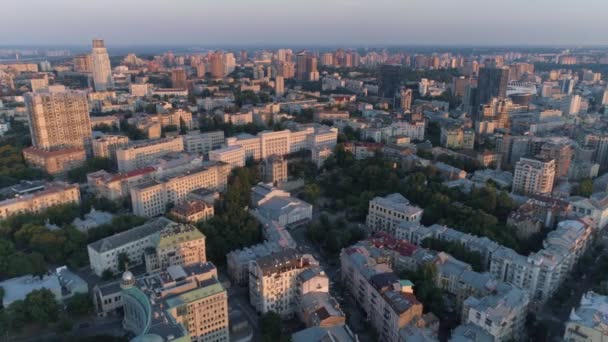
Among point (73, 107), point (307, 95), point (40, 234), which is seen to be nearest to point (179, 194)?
point (40, 234)

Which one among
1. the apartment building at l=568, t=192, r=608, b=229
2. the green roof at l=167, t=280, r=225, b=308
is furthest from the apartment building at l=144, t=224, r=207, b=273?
the apartment building at l=568, t=192, r=608, b=229

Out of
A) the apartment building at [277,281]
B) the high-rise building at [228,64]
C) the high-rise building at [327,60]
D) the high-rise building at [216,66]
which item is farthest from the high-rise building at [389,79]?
the apartment building at [277,281]

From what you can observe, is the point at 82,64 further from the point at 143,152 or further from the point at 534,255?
the point at 534,255

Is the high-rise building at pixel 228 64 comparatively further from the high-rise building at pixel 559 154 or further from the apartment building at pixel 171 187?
the high-rise building at pixel 559 154

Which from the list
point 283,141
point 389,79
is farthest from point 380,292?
point 389,79

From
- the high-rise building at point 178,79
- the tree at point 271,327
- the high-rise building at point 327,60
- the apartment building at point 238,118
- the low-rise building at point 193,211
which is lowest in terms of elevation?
the tree at point 271,327

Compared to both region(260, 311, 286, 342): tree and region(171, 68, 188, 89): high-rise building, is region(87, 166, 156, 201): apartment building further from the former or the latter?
region(171, 68, 188, 89): high-rise building

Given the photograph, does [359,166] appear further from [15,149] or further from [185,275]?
[15,149]
